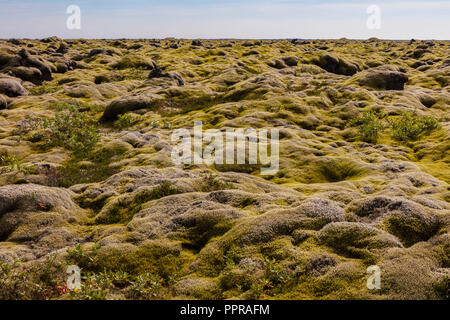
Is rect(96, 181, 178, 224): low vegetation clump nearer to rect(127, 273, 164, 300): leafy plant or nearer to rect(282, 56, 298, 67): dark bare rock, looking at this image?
rect(127, 273, 164, 300): leafy plant

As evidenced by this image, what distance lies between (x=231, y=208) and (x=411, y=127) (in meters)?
35.5

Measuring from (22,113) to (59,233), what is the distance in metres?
44.5

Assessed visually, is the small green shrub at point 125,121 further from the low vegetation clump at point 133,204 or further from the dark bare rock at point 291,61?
the dark bare rock at point 291,61

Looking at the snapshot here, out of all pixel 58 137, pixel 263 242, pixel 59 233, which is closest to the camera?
pixel 263 242

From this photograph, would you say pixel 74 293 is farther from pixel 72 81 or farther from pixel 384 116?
pixel 72 81

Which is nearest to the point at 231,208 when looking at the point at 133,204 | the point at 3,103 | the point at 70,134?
the point at 133,204

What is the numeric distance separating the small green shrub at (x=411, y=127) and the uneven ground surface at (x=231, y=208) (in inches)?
9.0

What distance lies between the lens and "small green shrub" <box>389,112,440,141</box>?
41.5m

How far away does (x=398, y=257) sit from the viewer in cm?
1251

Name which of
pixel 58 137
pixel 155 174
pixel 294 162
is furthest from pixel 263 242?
pixel 58 137

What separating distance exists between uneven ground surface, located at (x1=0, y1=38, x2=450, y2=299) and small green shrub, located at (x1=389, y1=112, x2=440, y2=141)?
0.23m

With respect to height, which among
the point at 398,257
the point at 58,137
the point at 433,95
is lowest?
the point at 398,257

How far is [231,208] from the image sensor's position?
18703 millimetres

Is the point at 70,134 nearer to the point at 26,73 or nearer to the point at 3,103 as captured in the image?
the point at 3,103
